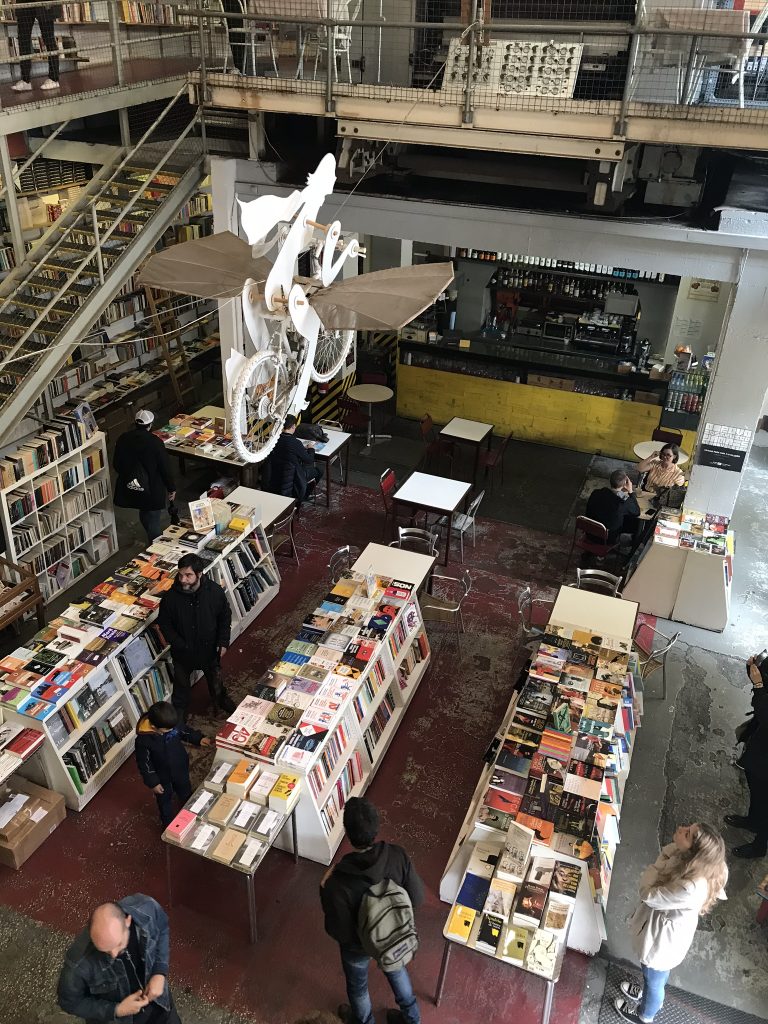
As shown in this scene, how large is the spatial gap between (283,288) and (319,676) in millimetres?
2783

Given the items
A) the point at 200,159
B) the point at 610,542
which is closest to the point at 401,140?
the point at 200,159

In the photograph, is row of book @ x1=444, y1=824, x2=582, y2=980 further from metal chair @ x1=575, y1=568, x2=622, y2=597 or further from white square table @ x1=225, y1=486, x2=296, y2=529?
white square table @ x1=225, y1=486, x2=296, y2=529

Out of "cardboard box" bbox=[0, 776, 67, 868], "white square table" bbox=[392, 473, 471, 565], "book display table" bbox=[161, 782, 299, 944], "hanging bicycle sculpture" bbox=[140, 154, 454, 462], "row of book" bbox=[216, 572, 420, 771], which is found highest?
"hanging bicycle sculpture" bbox=[140, 154, 454, 462]

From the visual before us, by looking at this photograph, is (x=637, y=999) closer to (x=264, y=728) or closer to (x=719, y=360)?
(x=264, y=728)

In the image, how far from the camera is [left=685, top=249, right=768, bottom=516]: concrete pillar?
24.9 feet

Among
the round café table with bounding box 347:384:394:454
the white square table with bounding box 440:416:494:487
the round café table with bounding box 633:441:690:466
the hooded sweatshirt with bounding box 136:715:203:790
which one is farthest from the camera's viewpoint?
the round café table with bounding box 347:384:394:454

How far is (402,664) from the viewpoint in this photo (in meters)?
7.18

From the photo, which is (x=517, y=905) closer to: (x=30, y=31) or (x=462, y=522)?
(x=462, y=522)

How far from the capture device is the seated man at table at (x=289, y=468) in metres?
9.11

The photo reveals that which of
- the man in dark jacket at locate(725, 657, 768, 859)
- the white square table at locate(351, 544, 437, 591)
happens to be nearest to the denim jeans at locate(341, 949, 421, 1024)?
the man in dark jacket at locate(725, 657, 768, 859)

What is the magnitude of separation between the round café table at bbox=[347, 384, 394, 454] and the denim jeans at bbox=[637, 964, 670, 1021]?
8215 mm

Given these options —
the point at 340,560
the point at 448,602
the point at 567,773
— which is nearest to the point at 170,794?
the point at 567,773

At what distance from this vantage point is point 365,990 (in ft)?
14.9

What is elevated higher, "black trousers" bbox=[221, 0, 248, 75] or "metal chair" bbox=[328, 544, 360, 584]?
"black trousers" bbox=[221, 0, 248, 75]
